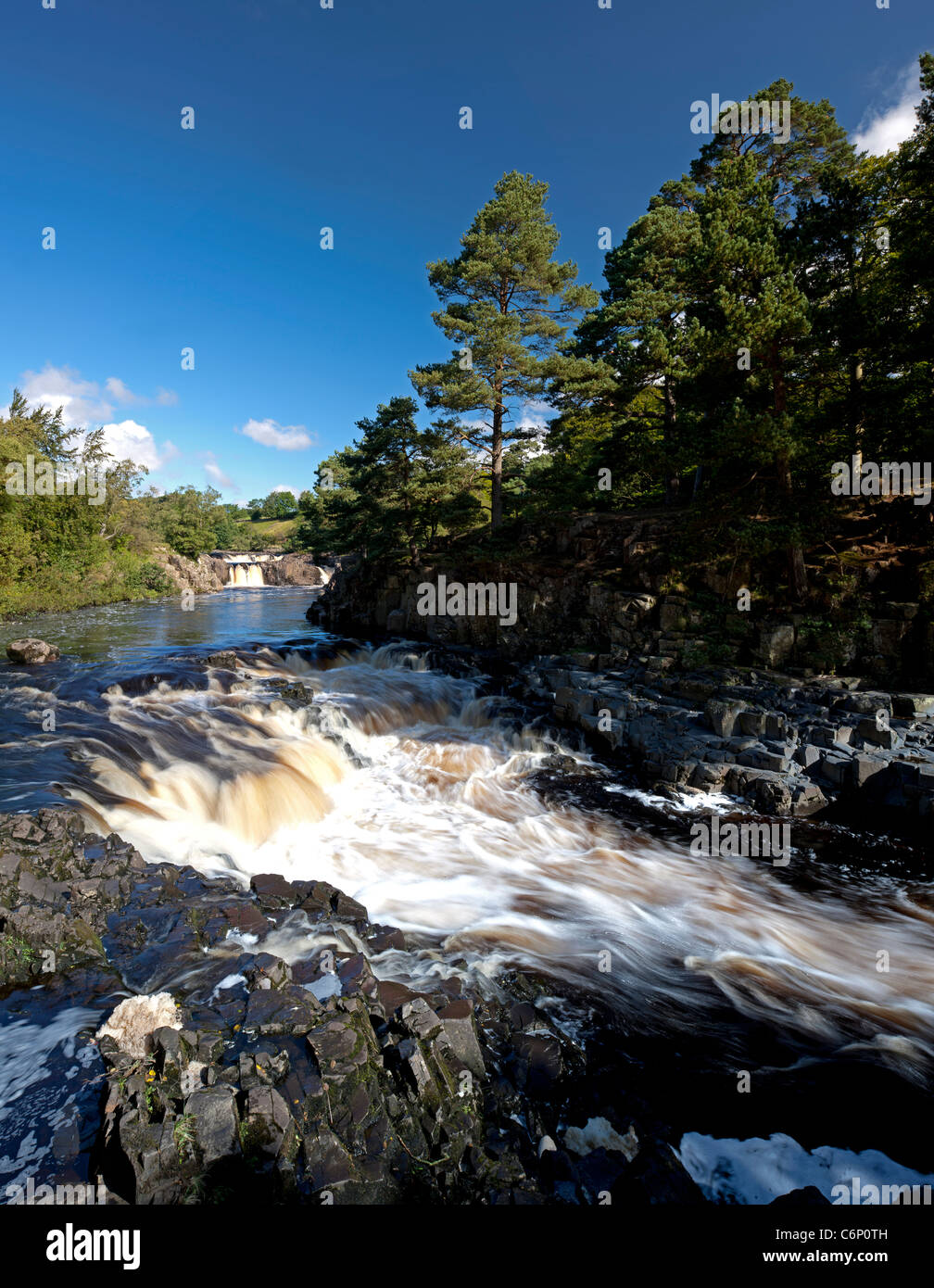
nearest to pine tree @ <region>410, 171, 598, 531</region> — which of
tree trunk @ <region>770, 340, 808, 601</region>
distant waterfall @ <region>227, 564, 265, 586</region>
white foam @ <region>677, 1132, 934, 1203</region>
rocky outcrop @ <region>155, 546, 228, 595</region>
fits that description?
tree trunk @ <region>770, 340, 808, 601</region>

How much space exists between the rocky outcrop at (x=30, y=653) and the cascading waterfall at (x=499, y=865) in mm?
5608

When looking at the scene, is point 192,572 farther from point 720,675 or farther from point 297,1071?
point 297,1071

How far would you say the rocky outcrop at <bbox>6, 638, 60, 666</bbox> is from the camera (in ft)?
57.1

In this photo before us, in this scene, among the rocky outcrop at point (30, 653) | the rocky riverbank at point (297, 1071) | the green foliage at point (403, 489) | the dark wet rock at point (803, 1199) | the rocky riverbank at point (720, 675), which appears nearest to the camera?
the rocky riverbank at point (297, 1071)

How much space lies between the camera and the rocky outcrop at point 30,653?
57.1 feet

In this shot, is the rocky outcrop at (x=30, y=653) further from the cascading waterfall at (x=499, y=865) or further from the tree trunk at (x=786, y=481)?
the tree trunk at (x=786, y=481)

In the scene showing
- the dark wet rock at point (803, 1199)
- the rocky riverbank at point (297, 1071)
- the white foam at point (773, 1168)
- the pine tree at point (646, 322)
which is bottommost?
the white foam at point (773, 1168)

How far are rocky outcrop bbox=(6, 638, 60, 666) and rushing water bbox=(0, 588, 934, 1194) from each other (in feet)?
3.22

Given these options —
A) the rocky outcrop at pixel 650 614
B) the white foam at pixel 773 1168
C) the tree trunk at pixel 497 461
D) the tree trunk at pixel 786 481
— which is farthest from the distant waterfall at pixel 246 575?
the white foam at pixel 773 1168

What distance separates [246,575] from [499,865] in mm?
73312

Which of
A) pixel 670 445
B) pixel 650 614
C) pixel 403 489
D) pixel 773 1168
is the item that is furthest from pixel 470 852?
pixel 403 489
